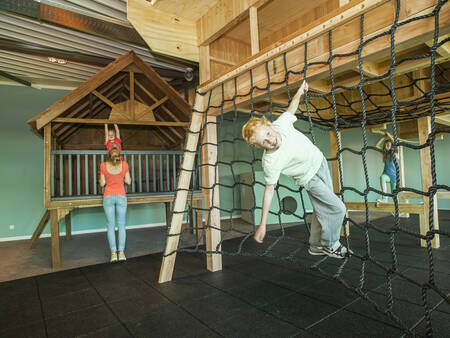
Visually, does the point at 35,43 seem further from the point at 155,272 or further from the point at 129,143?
the point at 155,272

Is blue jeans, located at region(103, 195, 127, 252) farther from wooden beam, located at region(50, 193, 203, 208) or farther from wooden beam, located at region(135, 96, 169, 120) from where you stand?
wooden beam, located at region(135, 96, 169, 120)

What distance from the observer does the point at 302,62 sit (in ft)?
5.07

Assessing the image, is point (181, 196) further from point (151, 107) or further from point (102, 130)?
point (102, 130)

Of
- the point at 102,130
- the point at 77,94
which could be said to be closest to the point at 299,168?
the point at 77,94

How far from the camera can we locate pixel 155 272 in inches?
91.0

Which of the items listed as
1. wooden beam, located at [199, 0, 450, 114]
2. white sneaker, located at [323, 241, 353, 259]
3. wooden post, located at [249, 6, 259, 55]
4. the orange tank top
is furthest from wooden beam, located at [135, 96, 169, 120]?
white sneaker, located at [323, 241, 353, 259]

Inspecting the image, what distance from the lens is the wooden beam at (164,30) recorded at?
6.96 feet

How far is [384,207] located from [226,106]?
7.21 ft

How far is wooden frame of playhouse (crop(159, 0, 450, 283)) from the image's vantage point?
116 cm

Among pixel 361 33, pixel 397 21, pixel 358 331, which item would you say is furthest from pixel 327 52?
pixel 358 331

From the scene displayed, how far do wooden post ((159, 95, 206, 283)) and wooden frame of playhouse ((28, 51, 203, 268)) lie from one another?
153 centimetres

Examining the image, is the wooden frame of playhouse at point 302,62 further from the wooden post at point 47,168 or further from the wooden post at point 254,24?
the wooden post at point 47,168

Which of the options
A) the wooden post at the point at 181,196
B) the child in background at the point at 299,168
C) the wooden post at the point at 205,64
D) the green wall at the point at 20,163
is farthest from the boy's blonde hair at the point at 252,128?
the green wall at the point at 20,163

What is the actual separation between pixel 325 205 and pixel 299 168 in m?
0.26
